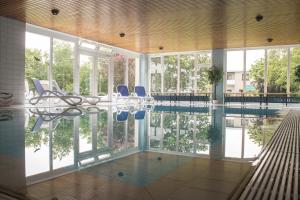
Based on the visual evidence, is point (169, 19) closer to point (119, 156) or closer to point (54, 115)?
point (54, 115)

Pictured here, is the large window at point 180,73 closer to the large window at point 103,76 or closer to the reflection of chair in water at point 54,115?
the large window at point 103,76

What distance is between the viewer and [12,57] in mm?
8805

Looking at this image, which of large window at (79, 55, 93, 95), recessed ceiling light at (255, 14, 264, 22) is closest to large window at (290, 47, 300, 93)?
recessed ceiling light at (255, 14, 264, 22)

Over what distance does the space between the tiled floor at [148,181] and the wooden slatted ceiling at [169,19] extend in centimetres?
559

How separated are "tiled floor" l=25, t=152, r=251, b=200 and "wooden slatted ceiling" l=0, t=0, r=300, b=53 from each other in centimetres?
559

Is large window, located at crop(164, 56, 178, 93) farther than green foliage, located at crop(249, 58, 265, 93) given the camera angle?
Yes

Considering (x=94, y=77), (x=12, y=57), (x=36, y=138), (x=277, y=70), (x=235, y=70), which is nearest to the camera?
(x=36, y=138)

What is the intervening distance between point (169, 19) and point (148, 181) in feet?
24.5

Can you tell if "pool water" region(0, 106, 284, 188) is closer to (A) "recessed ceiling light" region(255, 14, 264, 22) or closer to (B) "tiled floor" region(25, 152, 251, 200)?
(B) "tiled floor" region(25, 152, 251, 200)

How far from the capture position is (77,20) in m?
8.77

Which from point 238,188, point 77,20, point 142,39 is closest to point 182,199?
point 238,188

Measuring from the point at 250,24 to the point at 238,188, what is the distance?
28.3 feet

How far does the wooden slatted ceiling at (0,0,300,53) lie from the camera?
7.04 m

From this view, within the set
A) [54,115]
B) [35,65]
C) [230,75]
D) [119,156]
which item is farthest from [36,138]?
[230,75]
